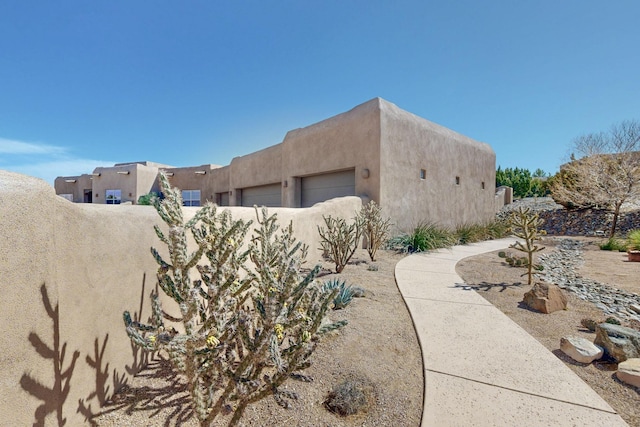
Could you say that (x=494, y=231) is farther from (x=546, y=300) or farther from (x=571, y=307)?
(x=546, y=300)

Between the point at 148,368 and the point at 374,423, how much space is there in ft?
6.87

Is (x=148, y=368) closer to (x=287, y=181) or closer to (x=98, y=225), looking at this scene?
(x=98, y=225)

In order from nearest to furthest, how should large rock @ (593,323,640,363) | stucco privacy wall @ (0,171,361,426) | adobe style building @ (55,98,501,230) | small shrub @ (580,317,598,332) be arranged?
stucco privacy wall @ (0,171,361,426)
large rock @ (593,323,640,363)
small shrub @ (580,317,598,332)
adobe style building @ (55,98,501,230)

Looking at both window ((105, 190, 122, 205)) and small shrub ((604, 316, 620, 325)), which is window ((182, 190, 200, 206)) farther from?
small shrub ((604, 316, 620, 325))

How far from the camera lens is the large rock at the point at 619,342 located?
8.93 ft

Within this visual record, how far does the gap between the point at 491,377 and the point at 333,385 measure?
4.62ft

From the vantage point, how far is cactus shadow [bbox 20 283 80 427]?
4.91ft

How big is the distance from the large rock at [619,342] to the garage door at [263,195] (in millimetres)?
12936

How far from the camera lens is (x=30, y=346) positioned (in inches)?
58.1

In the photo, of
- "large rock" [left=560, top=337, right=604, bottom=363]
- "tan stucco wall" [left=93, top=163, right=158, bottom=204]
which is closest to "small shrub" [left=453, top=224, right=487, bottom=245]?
"large rock" [left=560, top=337, right=604, bottom=363]

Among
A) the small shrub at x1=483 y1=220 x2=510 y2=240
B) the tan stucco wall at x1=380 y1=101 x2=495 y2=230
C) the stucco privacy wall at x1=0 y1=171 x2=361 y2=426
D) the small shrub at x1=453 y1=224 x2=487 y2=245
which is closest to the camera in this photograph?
the stucco privacy wall at x1=0 y1=171 x2=361 y2=426

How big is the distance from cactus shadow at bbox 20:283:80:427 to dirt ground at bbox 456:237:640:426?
3.79m

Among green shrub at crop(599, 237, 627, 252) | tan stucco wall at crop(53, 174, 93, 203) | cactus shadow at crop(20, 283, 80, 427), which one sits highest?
tan stucco wall at crop(53, 174, 93, 203)

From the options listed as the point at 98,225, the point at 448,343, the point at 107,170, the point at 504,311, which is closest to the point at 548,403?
the point at 448,343
